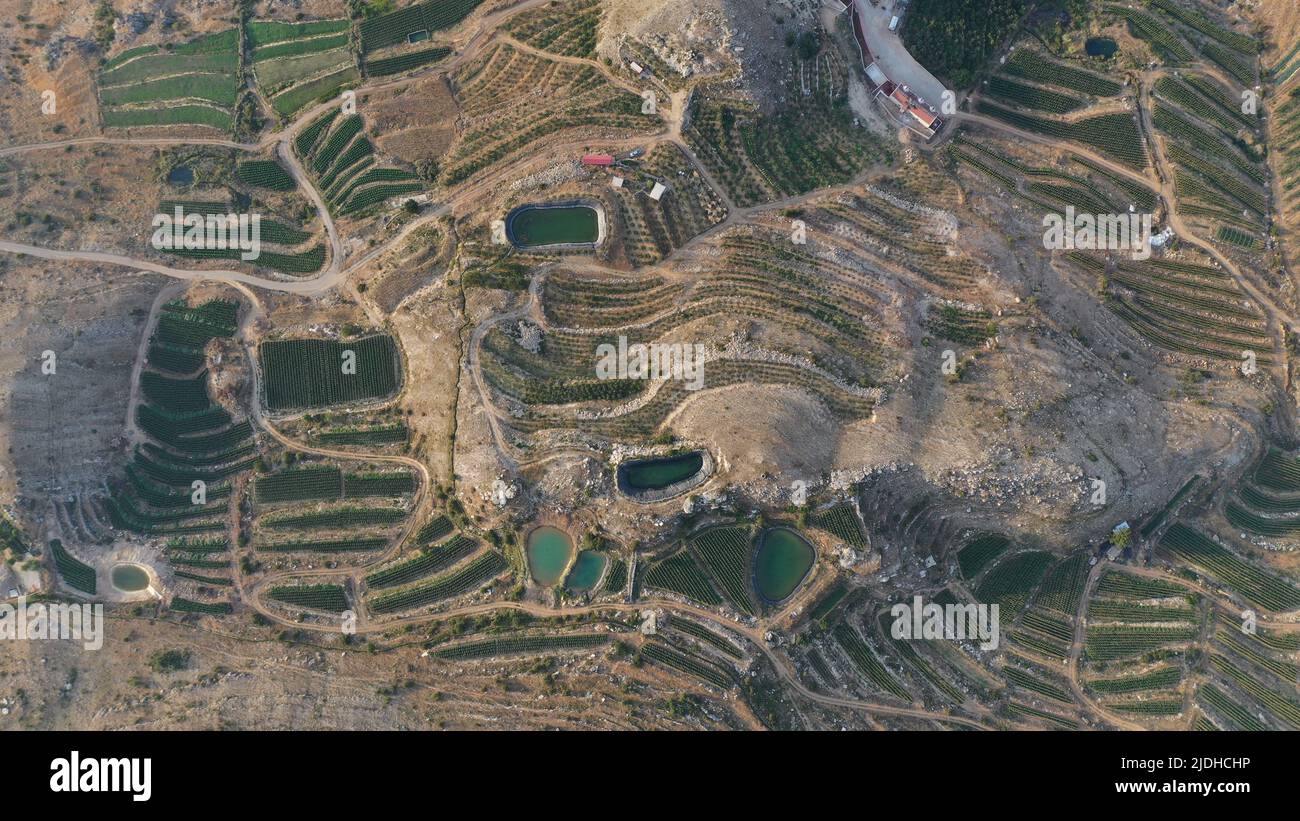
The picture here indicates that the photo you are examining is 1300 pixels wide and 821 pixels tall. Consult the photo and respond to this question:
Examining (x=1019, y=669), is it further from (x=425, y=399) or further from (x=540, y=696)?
(x=425, y=399)

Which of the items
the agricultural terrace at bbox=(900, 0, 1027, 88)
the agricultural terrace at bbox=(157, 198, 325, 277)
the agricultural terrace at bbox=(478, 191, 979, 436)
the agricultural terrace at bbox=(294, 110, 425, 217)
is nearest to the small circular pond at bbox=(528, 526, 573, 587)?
the agricultural terrace at bbox=(478, 191, 979, 436)

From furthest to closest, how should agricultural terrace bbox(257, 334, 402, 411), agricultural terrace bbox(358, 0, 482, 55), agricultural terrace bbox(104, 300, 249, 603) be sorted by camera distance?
agricultural terrace bbox(358, 0, 482, 55), agricultural terrace bbox(257, 334, 402, 411), agricultural terrace bbox(104, 300, 249, 603)

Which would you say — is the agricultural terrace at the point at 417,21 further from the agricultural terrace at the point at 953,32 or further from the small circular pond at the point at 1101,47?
the small circular pond at the point at 1101,47

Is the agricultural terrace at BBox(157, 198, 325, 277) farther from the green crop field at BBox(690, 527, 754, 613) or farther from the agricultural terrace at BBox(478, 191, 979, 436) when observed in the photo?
the green crop field at BBox(690, 527, 754, 613)

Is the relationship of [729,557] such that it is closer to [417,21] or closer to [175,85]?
[417,21]

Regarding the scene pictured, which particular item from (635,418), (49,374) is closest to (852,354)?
(635,418)

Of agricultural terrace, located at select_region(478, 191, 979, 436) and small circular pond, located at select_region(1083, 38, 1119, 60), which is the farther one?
small circular pond, located at select_region(1083, 38, 1119, 60)

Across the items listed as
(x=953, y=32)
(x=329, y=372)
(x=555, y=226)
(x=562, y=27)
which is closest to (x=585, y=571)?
(x=329, y=372)
